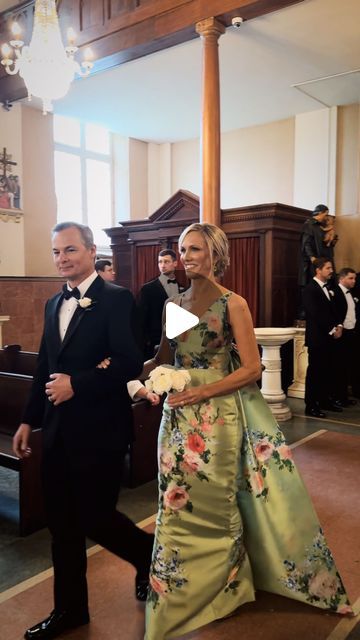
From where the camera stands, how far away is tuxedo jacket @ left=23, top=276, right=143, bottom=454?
1848 mm

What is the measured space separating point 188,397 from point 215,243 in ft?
1.84

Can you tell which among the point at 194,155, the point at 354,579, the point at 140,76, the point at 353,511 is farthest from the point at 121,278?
the point at 354,579

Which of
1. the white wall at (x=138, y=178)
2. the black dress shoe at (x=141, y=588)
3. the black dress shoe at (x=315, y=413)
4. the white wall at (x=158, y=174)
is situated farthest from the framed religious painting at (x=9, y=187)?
the black dress shoe at (x=141, y=588)

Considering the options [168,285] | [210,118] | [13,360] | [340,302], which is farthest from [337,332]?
[13,360]

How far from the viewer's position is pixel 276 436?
2088mm

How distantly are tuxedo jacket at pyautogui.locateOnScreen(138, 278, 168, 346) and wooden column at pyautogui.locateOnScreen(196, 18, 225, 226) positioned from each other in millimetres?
1728

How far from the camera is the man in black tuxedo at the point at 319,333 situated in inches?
211

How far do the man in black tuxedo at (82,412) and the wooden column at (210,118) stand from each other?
168 inches

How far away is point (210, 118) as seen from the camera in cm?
593

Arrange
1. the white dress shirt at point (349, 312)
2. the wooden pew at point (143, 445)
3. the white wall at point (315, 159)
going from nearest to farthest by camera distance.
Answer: the wooden pew at point (143, 445) < the white dress shirt at point (349, 312) < the white wall at point (315, 159)

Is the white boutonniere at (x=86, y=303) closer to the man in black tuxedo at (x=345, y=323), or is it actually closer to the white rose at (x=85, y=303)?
the white rose at (x=85, y=303)

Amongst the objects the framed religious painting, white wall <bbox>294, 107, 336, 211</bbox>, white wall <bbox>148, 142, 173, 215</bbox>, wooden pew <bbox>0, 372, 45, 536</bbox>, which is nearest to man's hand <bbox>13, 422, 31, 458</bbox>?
wooden pew <bbox>0, 372, 45, 536</bbox>

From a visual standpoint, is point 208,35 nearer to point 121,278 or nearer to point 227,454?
point 121,278

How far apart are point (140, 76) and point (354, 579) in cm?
728
